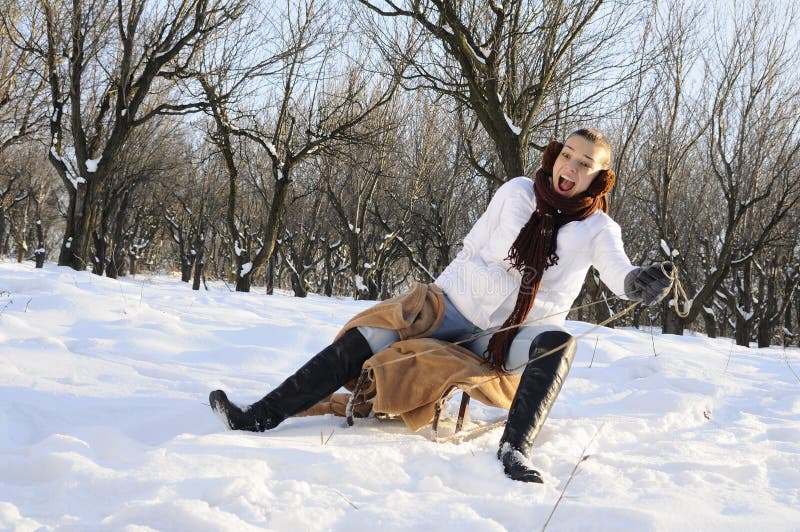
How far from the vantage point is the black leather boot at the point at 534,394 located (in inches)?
81.2

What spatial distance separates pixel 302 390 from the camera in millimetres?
2340

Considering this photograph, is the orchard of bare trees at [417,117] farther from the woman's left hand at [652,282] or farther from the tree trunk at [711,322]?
the woman's left hand at [652,282]

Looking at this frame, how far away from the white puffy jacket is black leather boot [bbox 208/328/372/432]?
48 cm

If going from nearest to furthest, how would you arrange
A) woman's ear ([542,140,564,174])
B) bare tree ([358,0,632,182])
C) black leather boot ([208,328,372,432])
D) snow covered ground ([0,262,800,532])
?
snow covered ground ([0,262,800,532]) → black leather boot ([208,328,372,432]) → woman's ear ([542,140,564,174]) → bare tree ([358,0,632,182])

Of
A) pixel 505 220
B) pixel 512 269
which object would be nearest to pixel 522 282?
pixel 512 269

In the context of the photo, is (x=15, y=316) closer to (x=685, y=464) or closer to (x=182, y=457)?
(x=182, y=457)

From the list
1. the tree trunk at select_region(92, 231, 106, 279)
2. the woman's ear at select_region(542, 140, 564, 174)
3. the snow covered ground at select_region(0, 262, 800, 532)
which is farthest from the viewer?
the tree trunk at select_region(92, 231, 106, 279)

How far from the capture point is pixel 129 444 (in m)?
1.95

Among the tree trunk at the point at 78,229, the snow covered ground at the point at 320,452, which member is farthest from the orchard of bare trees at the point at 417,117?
the snow covered ground at the point at 320,452

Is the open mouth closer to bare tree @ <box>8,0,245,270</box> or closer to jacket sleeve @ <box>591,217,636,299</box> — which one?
jacket sleeve @ <box>591,217,636,299</box>

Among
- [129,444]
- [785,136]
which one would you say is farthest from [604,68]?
[129,444]

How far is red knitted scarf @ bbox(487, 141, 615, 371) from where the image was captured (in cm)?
241

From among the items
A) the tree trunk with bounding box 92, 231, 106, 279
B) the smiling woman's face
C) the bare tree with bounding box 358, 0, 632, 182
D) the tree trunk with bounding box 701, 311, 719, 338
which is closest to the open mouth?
the smiling woman's face

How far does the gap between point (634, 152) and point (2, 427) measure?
15557mm
